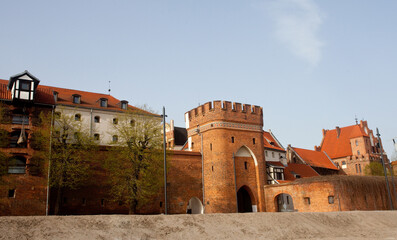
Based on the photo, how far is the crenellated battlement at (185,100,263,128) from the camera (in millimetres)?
37312

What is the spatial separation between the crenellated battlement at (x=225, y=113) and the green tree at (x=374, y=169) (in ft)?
97.2

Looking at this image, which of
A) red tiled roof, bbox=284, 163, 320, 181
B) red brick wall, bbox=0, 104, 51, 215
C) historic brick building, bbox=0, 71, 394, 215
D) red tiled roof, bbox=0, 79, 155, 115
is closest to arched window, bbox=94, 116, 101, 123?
historic brick building, bbox=0, 71, 394, 215

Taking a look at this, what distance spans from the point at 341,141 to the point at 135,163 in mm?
50101

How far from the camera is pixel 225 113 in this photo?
37375 mm

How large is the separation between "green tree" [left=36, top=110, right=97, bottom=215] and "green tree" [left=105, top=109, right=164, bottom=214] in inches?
89.3

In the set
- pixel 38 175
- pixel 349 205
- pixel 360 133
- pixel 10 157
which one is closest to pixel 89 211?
pixel 38 175

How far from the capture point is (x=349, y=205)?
1342 inches

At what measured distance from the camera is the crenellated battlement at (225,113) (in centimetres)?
3731

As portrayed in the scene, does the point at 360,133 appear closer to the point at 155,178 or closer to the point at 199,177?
the point at 199,177

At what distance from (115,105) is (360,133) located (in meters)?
44.7

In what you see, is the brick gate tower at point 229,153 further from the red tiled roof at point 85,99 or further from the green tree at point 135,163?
the red tiled roof at point 85,99

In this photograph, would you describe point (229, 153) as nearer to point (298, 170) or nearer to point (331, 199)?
point (331, 199)

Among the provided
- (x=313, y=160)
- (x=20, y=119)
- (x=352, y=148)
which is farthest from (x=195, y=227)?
(x=352, y=148)

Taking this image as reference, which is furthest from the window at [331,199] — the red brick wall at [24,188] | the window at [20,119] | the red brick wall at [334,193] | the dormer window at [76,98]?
the dormer window at [76,98]
